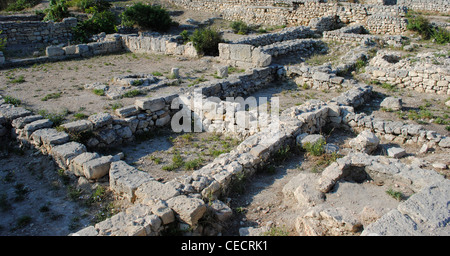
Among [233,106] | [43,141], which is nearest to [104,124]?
[43,141]

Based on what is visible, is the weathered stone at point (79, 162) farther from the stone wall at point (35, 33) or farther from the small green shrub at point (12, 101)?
the stone wall at point (35, 33)

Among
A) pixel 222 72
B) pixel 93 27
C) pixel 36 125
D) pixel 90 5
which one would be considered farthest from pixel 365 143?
pixel 90 5

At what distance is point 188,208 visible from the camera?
511cm

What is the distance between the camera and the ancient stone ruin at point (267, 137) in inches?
203

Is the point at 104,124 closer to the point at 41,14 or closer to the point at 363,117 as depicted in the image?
the point at 363,117

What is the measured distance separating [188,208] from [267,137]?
10.7 ft

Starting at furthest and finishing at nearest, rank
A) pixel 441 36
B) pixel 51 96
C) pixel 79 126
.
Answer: pixel 441 36
pixel 51 96
pixel 79 126

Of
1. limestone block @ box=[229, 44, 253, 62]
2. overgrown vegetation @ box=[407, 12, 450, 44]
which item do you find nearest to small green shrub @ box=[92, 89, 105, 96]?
limestone block @ box=[229, 44, 253, 62]

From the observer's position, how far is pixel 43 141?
25.8 ft

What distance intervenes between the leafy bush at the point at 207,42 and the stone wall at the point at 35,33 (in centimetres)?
914

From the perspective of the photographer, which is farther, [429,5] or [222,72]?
[429,5]

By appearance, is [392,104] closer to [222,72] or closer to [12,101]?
[222,72]

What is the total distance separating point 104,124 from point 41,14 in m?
18.3

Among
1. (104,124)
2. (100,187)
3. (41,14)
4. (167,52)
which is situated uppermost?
(41,14)
